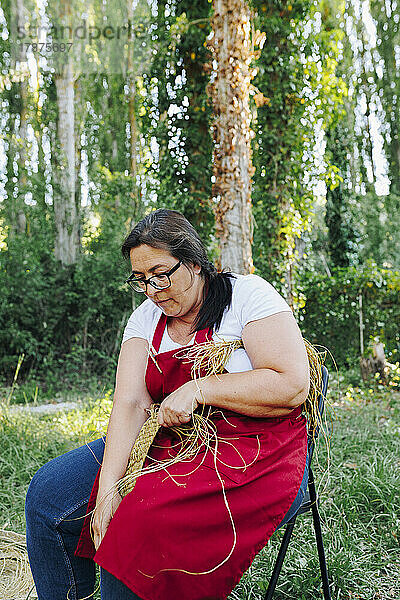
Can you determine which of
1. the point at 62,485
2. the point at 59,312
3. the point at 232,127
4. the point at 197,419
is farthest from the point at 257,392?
the point at 59,312

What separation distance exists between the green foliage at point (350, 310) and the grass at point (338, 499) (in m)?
2.45

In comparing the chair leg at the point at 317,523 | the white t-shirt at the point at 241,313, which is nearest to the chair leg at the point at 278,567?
the chair leg at the point at 317,523

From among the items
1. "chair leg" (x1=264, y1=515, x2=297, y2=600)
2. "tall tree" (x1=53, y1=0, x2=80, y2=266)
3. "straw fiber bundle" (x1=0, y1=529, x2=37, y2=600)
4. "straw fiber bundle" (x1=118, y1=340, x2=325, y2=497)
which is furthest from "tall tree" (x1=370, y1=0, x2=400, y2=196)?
"chair leg" (x1=264, y1=515, x2=297, y2=600)

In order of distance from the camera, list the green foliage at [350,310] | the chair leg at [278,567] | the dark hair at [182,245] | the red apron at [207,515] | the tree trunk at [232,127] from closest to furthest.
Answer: the red apron at [207,515], the chair leg at [278,567], the dark hair at [182,245], the tree trunk at [232,127], the green foliage at [350,310]

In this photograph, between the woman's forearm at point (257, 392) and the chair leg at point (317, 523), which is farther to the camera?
the chair leg at point (317, 523)

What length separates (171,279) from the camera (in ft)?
5.94

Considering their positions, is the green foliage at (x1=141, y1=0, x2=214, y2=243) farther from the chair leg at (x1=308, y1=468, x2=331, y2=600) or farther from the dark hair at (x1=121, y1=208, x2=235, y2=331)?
the chair leg at (x1=308, y1=468, x2=331, y2=600)

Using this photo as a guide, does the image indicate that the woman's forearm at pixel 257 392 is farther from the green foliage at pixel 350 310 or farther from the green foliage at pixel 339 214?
the green foliage at pixel 339 214

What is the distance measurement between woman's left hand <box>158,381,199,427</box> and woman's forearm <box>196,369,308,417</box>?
22mm

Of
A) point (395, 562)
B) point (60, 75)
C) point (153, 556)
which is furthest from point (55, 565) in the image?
point (60, 75)

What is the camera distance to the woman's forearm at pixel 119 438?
167cm

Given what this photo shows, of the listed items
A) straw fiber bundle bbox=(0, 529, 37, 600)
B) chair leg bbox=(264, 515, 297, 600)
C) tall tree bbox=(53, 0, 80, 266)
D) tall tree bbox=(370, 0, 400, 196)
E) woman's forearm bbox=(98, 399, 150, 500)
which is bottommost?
straw fiber bundle bbox=(0, 529, 37, 600)

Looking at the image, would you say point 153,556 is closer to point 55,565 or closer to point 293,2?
point 55,565

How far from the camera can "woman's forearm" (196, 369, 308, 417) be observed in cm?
157
